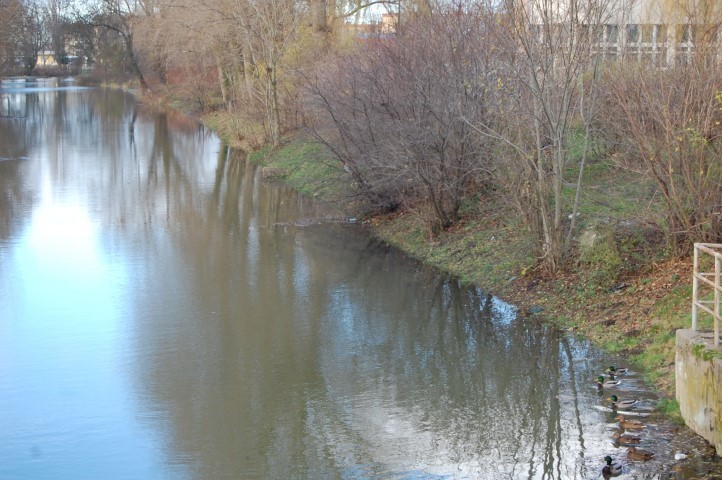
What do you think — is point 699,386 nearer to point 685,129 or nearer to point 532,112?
point 685,129

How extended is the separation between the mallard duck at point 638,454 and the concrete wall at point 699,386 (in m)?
0.63

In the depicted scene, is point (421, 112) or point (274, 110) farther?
point (274, 110)

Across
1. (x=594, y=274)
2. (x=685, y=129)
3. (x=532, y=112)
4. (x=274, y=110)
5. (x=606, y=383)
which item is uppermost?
(x=274, y=110)

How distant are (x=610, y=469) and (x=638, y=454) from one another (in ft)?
1.49

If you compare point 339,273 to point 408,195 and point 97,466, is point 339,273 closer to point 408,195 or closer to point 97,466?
point 408,195

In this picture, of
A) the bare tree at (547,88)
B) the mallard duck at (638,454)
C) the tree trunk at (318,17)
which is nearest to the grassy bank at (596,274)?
the bare tree at (547,88)

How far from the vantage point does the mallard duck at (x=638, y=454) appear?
8.49 meters

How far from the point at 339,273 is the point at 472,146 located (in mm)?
3823

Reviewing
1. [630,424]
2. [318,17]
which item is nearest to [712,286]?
[630,424]

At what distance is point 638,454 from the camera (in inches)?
337

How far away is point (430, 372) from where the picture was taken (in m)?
11.5

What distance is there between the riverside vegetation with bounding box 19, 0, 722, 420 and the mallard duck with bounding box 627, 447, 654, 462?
6.24 ft

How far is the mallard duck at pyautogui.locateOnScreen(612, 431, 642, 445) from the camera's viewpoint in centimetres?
892

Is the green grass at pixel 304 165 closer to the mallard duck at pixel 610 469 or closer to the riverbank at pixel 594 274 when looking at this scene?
the riverbank at pixel 594 274
